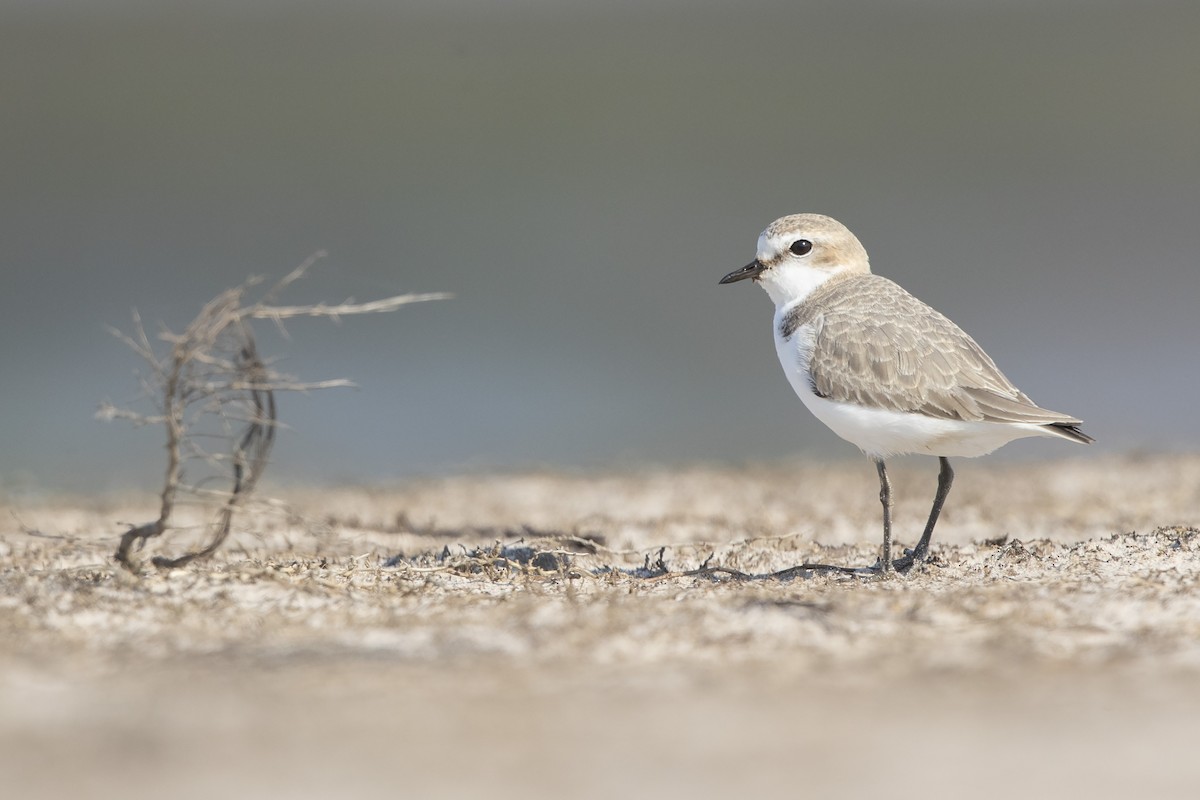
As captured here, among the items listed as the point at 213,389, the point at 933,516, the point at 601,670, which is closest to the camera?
the point at 601,670

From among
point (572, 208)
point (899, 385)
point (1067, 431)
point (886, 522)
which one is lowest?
point (886, 522)


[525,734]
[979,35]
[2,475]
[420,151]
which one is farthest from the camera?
[979,35]

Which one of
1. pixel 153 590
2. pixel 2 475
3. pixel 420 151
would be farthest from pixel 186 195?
pixel 153 590

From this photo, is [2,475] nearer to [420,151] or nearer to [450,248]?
[450,248]

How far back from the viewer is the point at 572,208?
18203 millimetres

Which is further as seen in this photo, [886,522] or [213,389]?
[886,522]

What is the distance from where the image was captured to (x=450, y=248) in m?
16.9

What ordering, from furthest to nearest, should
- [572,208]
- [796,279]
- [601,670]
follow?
[572,208] → [796,279] → [601,670]

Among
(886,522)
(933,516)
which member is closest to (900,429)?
(886,522)

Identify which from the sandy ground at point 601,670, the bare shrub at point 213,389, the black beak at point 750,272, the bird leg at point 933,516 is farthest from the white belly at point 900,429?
the bare shrub at point 213,389

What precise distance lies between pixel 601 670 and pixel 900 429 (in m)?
2.29

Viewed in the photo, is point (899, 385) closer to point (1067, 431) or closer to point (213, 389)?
point (1067, 431)

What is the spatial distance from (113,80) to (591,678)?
75.2 ft

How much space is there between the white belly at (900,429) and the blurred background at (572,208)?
3.38 metres
